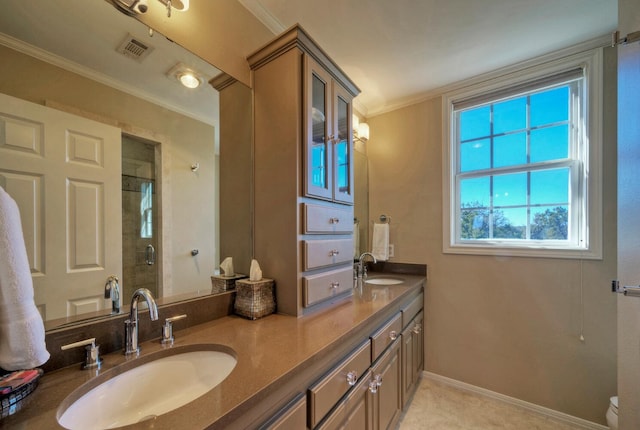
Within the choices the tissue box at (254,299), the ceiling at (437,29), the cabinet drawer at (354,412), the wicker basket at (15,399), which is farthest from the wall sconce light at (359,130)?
the wicker basket at (15,399)

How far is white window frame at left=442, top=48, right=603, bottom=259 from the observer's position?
1624 millimetres

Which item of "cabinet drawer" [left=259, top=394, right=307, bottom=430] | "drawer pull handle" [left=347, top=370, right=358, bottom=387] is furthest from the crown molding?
"drawer pull handle" [left=347, top=370, right=358, bottom=387]

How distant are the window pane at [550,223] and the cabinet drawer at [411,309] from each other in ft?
3.24

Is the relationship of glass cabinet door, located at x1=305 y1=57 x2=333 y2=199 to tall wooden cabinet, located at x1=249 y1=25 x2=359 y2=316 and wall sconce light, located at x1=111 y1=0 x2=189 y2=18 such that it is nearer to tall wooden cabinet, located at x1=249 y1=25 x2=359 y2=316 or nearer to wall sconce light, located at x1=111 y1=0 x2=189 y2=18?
tall wooden cabinet, located at x1=249 y1=25 x2=359 y2=316

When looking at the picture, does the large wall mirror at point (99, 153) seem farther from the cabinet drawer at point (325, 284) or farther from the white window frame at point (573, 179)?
the white window frame at point (573, 179)

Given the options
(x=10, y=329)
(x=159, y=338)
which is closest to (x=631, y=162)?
(x=159, y=338)

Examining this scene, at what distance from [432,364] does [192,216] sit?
230 centimetres

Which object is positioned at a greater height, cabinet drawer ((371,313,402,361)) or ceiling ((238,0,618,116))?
ceiling ((238,0,618,116))

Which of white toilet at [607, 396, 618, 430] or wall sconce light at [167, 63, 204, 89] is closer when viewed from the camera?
wall sconce light at [167, 63, 204, 89]

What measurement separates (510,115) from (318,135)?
5.78ft

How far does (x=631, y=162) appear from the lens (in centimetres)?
110

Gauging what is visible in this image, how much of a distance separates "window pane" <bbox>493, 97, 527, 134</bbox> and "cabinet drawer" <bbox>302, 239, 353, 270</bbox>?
1667 millimetres

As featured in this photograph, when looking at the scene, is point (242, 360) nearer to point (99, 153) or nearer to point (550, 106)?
point (99, 153)

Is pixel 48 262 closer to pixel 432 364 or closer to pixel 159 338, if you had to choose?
pixel 159 338
